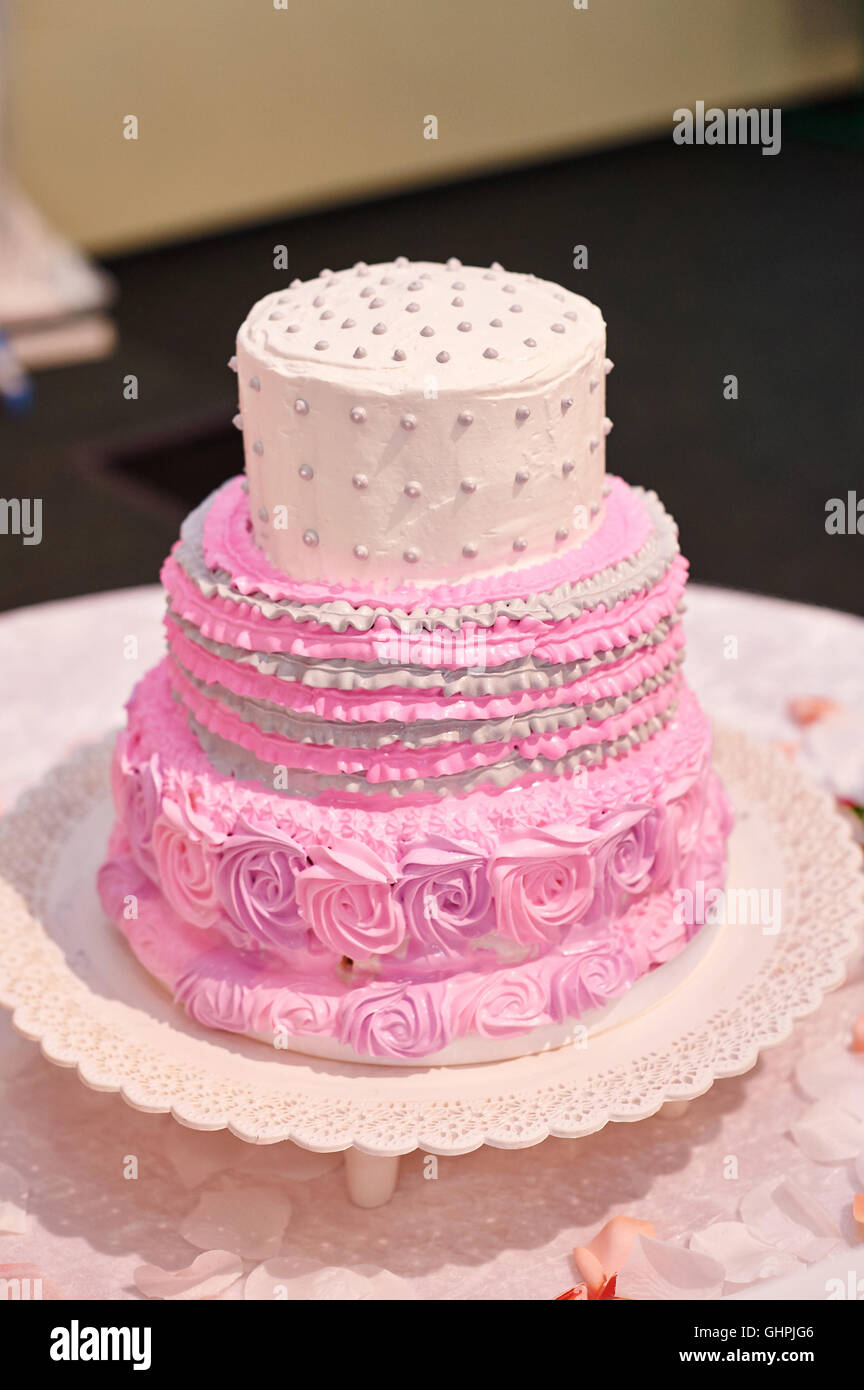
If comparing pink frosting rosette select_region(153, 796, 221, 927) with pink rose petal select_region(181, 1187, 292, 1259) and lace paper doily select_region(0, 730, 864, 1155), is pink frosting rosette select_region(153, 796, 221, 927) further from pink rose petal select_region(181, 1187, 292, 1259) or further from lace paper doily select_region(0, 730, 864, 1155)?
pink rose petal select_region(181, 1187, 292, 1259)

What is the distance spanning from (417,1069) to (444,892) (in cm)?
25

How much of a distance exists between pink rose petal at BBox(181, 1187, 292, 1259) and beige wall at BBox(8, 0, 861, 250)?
5535 mm

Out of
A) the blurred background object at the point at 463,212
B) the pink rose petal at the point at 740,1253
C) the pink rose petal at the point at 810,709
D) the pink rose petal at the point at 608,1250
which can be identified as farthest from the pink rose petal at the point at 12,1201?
the blurred background object at the point at 463,212

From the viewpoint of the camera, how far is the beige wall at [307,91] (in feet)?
22.6

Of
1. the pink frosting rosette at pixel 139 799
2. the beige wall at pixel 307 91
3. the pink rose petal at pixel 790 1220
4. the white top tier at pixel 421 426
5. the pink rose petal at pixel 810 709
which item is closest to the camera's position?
the white top tier at pixel 421 426

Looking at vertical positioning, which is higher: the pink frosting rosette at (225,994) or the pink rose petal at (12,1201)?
the pink frosting rosette at (225,994)

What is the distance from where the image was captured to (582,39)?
8250 millimetres

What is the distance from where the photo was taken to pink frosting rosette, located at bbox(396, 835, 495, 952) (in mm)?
1838

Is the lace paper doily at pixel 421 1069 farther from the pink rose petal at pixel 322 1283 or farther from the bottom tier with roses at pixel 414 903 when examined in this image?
the pink rose petal at pixel 322 1283

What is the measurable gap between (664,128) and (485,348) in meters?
7.96

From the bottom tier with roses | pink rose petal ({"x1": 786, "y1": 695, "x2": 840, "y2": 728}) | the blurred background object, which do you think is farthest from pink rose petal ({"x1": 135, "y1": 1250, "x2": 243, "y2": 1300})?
the blurred background object

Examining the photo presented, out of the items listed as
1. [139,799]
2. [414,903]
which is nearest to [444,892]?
[414,903]
